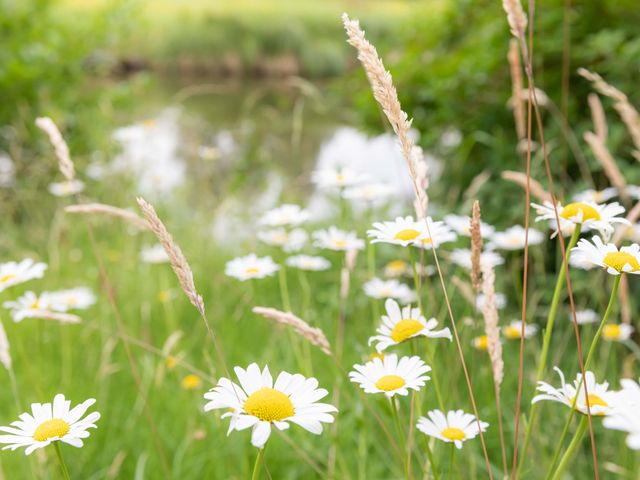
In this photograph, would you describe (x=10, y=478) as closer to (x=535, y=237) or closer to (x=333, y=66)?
(x=535, y=237)

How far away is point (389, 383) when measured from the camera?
0.67 meters

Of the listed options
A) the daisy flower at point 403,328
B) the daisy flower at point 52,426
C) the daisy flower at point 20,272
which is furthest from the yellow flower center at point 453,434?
the daisy flower at point 20,272

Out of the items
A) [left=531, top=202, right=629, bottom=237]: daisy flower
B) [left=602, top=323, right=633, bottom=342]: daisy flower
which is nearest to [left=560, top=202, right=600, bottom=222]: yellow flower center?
[left=531, top=202, right=629, bottom=237]: daisy flower

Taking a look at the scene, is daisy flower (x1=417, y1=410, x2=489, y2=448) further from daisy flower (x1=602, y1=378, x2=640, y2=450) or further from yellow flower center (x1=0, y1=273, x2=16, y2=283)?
yellow flower center (x1=0, y1=273, x2=16, y2=283)

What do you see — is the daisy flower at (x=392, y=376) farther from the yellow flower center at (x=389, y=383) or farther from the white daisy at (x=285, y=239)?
the white daisy at (x=285, y=239)

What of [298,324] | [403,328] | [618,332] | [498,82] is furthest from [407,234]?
[498,82]

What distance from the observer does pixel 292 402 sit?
593 millimetres

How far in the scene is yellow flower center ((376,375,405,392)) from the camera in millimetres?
667

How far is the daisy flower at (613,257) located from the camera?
2.11ft

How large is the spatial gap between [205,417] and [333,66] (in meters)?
9.52

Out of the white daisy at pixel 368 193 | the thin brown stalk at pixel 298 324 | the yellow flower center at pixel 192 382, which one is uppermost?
the white daisy at pixel 368 193

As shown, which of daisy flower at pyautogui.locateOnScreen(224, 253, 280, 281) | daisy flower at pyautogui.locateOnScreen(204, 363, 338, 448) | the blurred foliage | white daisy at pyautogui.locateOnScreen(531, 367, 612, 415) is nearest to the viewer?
daisy flower at pyautogui.locateOnScreen(204, 363, 338, 448)

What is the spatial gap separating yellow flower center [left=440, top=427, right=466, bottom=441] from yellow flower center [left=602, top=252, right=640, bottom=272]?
230mm

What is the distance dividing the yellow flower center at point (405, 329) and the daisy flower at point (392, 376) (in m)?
0.02
